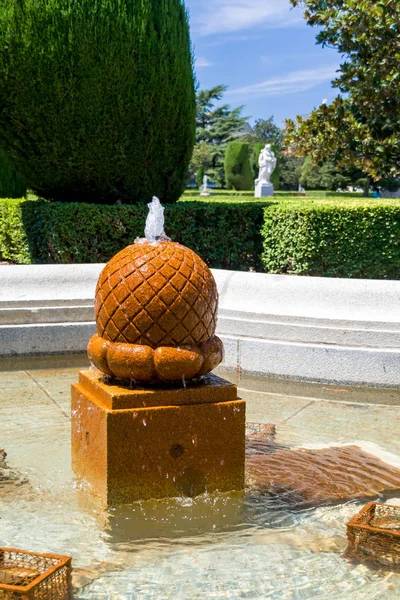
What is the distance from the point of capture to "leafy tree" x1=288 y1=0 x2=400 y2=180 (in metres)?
8.06

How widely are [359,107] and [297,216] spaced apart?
1.52m

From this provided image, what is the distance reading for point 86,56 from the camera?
926 cm

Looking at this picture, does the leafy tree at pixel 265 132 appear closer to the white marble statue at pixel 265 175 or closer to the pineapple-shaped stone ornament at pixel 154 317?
the white marble statue at pixel 265 175

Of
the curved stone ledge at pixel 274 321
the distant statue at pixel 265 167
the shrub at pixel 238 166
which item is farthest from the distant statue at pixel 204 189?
the curved stone ledge at pixel 274 321

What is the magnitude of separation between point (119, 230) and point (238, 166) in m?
36.9

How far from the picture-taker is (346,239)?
9250 mm

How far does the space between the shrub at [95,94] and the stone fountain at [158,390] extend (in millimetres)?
6208

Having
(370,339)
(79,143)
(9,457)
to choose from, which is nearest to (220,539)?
(9,457)

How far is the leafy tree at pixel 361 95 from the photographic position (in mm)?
8062

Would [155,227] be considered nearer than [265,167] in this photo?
Yes

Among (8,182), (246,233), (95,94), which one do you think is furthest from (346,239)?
(8,182)

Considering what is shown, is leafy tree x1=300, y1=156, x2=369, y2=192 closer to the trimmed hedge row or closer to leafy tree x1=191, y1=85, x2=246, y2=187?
leafy tree x1=191, y1=85, x2=246, y2=187

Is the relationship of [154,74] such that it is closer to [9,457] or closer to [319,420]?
[319,420]

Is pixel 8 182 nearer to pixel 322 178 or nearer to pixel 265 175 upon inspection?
pixel 265 175
